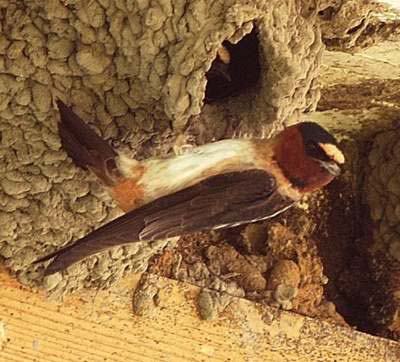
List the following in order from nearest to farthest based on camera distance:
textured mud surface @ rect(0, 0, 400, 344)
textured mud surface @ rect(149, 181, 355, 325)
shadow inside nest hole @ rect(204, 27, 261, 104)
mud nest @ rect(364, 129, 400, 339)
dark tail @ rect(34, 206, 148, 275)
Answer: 1. dark tail @ rect(34, 206, 148, 275)
2. textured mud surface @ rect(0, 0, 400, 344)
3. shadow inside nest hole @ rect(204, 27, 261, 104)
4. textured mud surface @ rect(149, 181, 355, 325)
5. mud nest @ rect(364, 129, 400, 339)

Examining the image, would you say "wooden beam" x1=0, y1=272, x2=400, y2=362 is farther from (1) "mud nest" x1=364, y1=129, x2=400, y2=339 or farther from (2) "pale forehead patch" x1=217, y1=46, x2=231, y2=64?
(2) "pale forehead patch" x1=217, y1=46, x2=231, y2=64

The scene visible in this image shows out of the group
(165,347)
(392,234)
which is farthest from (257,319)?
(392,234)

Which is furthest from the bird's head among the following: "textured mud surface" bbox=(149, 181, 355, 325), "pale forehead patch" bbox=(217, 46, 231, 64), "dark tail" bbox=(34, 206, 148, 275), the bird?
"textured mud surface" bbox=(149, 181, 355, 325)

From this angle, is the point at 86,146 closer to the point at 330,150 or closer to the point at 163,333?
the point at 330,150

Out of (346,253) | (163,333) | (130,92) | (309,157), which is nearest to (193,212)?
(309,157)

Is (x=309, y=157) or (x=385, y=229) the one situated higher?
(x=309, y=157)

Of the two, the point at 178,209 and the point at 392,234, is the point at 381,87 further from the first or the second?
the point at 178,209
